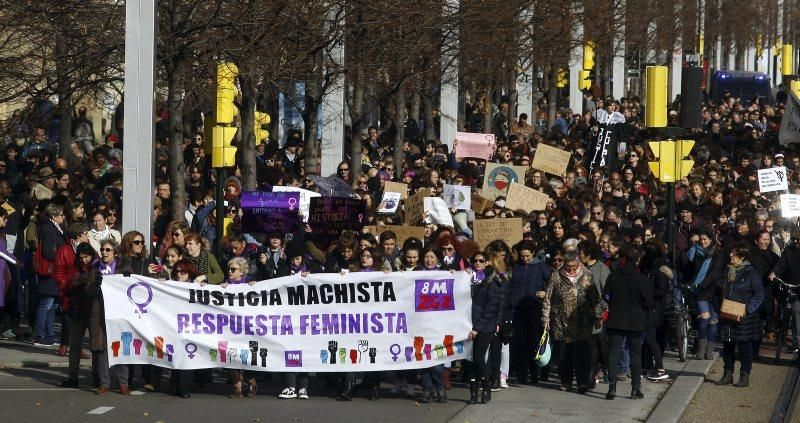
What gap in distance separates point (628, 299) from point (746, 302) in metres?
1.82

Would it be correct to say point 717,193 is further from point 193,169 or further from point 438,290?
point 438,290

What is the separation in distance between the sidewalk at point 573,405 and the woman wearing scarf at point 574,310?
0.37m

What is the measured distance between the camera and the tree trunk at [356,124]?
27656mm

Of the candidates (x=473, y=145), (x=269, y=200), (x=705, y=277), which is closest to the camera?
(x=269, y=200)

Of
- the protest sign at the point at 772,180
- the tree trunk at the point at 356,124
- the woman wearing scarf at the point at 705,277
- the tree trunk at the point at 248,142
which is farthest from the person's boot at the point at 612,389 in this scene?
the tree trunk at the point at 356,124

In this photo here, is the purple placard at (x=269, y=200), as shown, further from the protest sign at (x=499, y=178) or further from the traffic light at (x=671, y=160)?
the protest sign at (x=499, y=178)

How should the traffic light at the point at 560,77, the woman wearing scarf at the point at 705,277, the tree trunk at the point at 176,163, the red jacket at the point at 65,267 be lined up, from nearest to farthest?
1. the red jacket at the point at 65,267
2. the woman wearing scarf at the point at 705,277
3. the tree trunk at the point at 176,163
4. the traffic light at the point at 560,77

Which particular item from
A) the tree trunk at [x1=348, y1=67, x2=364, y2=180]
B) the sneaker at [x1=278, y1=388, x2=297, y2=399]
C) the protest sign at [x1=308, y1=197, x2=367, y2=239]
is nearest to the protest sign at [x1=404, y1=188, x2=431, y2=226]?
the protest sign at [x1=308, y1=197, x2=367, y2=239]

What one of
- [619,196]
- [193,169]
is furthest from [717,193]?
[193,169]

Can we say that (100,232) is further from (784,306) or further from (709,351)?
(784,306)

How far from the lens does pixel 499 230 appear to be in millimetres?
19719

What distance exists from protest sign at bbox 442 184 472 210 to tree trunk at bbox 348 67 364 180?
4115 millimetres

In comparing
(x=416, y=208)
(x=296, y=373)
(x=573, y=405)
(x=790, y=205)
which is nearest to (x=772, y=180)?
(x=790, y=205)

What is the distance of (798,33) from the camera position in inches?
3964
